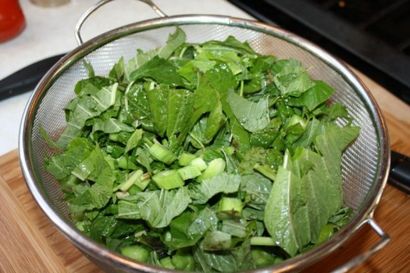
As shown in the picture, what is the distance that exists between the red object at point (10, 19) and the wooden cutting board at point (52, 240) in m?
0.41

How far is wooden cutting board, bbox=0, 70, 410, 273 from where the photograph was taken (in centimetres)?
100

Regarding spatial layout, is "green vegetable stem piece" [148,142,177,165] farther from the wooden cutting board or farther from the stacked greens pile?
the wooden cutting board

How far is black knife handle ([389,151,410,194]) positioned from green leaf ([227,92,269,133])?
30cm

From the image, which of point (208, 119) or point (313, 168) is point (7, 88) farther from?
point (313, 168)

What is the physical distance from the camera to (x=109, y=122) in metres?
0.95

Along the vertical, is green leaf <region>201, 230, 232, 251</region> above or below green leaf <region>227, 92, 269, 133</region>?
below

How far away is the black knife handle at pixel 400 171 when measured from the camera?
41.9 inches

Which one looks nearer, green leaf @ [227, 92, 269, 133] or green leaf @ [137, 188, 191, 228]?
green leaf @ [137, 188, 191, 228]

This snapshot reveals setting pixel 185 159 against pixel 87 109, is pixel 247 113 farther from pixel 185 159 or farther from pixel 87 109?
pixel 87 109

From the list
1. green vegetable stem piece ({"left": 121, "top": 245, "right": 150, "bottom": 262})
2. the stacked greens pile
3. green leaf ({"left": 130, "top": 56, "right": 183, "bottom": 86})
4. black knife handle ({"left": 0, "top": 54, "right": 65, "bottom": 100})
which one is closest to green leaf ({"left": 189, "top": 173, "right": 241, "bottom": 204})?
the stacked greens pile

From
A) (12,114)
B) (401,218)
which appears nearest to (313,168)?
(401,218)

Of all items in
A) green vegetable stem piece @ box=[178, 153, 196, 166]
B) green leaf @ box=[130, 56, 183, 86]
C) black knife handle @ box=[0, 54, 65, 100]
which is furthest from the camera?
black knife handle @ box=[0, 54, 65, 100]

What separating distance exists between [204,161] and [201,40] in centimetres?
43

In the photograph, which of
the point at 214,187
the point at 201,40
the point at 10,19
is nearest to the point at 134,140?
the point at 214,187
